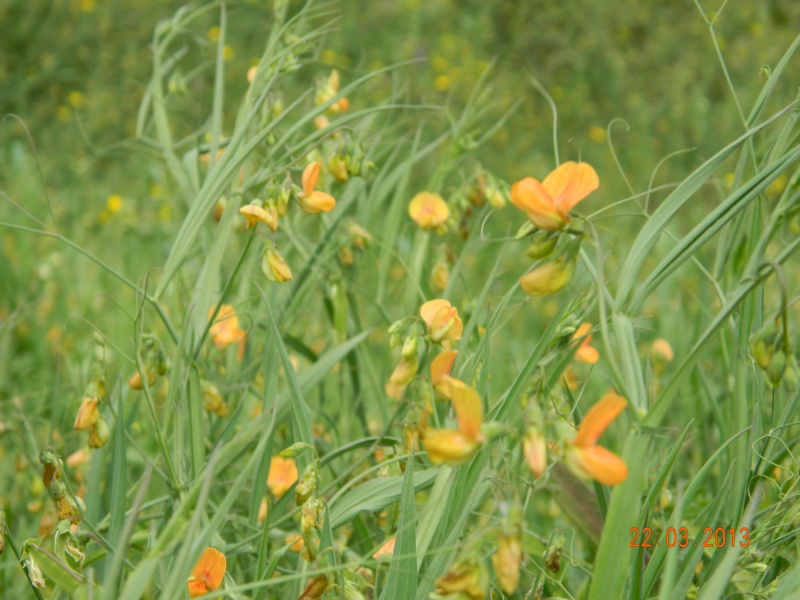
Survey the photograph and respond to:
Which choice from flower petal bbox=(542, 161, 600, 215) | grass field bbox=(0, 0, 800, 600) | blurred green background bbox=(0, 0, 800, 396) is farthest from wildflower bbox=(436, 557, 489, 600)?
blurred green background bbox=(0, 0, 800, 396)

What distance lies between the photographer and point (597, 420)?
2.44 feet

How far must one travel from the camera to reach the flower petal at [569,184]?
91 centimetres

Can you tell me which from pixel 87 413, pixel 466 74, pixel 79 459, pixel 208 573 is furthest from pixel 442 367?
pixel 466 74

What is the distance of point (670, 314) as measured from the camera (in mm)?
2438

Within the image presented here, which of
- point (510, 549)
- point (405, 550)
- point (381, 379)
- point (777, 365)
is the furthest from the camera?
point (381, 379)

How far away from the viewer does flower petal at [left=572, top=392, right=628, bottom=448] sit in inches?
29.0

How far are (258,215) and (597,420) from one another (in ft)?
1.72

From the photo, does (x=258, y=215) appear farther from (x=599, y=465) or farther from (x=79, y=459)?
(x=79, y=459)

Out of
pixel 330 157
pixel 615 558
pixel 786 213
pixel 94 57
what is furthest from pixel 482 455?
pixel 94 57

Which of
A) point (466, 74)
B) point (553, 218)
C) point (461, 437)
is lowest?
point (466, 74)

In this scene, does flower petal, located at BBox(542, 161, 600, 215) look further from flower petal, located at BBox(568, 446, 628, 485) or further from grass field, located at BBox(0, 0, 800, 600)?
flower petal, located at BBox(568, 446, 628, 485)

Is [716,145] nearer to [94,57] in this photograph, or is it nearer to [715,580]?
[94,57]

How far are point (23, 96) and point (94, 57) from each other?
2.01 ft

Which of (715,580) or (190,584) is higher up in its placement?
(715,580)
